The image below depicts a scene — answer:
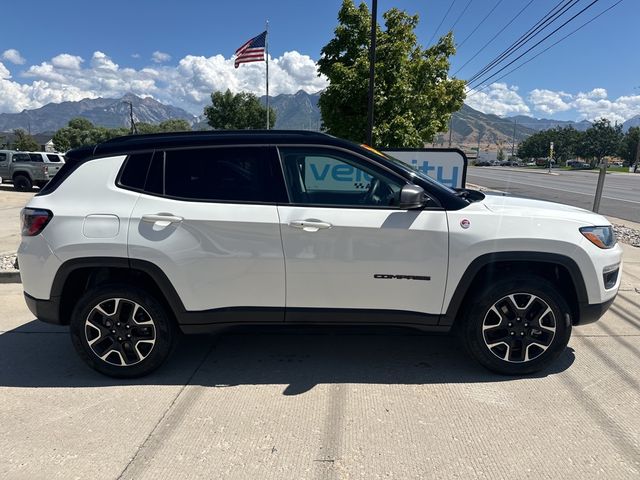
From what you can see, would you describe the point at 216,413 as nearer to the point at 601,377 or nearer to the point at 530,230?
the point at 530,230

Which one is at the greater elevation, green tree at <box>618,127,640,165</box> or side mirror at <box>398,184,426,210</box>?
green tree at <box>618,127,640,165</box>

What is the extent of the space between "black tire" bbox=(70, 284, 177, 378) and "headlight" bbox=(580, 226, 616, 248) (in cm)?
315

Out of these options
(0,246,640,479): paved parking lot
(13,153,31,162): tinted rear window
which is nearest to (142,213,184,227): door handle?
(0,246,640,479): paved parking lot

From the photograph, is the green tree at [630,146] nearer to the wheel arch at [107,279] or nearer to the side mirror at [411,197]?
the side mirror at [411,197]

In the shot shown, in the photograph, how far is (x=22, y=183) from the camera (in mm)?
20688

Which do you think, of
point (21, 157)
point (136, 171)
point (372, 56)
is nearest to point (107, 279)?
point (136, 171)

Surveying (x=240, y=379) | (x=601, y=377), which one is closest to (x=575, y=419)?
(x=601, y=377)

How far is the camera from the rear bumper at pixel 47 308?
11.0 ft

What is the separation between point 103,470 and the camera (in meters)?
2.46

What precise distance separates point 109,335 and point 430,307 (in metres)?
2.39

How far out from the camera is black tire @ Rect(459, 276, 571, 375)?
10.8 feet

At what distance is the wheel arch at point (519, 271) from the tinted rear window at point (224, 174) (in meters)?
1.46

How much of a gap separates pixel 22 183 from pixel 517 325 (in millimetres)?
23218

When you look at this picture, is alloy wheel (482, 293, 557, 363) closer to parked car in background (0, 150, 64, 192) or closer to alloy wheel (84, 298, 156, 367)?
alloy wheel (84, 298, 156, 367)
